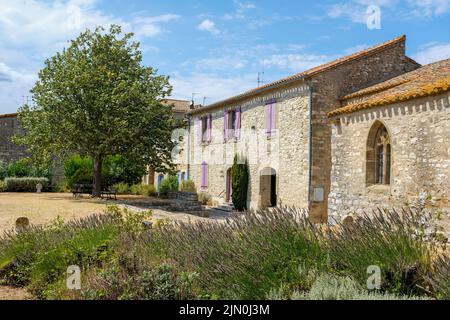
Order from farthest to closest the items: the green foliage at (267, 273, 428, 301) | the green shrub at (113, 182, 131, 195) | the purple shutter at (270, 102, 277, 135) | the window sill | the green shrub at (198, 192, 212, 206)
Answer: the green shrub at (113, 182, 131, 195)
the green shrub at (198, 192, 212, 206)
the purple shutter at (270, 102, 277, 135)
the window sill
the green foliage at (267, 273, 428, 301)

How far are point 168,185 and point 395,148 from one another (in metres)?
15.0

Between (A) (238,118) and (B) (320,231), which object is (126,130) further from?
(B) (320,231)

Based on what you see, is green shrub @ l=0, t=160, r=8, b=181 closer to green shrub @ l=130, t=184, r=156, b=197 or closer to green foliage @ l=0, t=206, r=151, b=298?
green shrub @ l=130, t=184, r=156, b=197

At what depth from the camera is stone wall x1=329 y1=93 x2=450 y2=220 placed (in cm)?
888

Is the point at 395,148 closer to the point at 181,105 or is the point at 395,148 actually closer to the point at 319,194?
the point at 319,194

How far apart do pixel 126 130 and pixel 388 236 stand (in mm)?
13962

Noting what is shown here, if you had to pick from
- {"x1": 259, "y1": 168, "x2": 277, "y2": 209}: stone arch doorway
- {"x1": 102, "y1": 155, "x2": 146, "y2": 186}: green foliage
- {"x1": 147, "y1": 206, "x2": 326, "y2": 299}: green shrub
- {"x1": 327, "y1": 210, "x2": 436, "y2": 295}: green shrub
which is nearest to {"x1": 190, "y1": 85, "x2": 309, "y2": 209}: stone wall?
{"x1": 259, "y1": 168, "x2": 277, "y2": 209}: stone arch doorway

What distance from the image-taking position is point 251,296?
4.75m

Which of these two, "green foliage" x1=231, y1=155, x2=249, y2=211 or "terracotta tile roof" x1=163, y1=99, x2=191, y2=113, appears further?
"terracotta tile roof" x1=163, y1=99, x2=191, y2=113

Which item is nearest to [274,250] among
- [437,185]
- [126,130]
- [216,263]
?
[216,263]

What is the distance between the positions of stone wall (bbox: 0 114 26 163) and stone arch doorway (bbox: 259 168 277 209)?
56.9 feet

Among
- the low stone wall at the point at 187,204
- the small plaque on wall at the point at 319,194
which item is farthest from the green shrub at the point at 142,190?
the small plaque on wall at the point at 319,194

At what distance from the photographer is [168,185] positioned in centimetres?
2358
